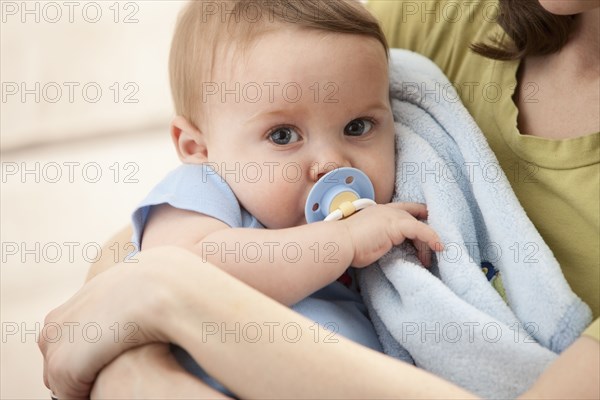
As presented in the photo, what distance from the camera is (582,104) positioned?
113 centimetres

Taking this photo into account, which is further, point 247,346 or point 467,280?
point 467,280

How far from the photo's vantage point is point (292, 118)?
110cm

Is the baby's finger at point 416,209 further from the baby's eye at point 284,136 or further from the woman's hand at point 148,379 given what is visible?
the woman's hand at point 148,379

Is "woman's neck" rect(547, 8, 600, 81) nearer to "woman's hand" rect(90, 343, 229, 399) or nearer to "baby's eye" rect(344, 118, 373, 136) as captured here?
"baby's eye" rect(344, 118, 373, 136)

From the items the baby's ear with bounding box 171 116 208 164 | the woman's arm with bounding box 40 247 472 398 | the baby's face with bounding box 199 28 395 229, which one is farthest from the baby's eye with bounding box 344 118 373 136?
the woman's arm with bounding box 40 247 472 398

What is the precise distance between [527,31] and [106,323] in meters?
0.75

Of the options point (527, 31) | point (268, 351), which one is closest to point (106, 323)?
point (268, 351)

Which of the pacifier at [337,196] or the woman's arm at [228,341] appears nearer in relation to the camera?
the woman's arm at [228,341]

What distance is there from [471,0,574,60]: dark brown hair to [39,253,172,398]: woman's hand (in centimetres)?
65

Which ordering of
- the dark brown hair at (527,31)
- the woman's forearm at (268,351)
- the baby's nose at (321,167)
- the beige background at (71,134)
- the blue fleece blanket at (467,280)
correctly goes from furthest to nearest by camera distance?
the beige background at (71,134) < the dark brown hair at (527,31) < the baby's nose at (321,167) < the blue fleece blanket at (467,280) < the woman's forearm at (268,351)

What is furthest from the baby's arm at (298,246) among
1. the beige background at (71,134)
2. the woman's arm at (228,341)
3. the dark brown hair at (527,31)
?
the beige background at (71,134)

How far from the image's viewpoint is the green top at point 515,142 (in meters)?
1.06

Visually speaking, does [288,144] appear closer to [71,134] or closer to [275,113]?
Answer: [275,113]

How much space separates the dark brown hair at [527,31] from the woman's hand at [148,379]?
2.26 feet
